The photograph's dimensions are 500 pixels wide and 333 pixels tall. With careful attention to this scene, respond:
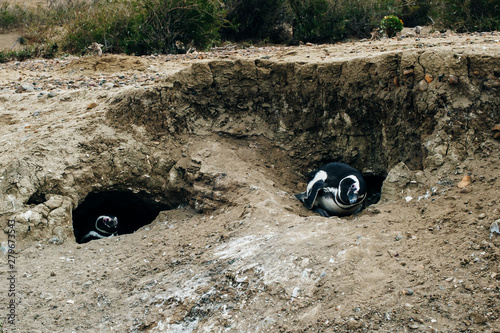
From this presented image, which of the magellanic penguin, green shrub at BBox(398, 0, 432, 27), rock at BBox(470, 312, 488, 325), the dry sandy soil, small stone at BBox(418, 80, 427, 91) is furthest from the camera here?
green shrub at BBox(398, 0, 432, 27)

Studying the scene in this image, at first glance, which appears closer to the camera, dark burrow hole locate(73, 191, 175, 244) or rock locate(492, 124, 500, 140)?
rock locate(492, 124, 500, 140)

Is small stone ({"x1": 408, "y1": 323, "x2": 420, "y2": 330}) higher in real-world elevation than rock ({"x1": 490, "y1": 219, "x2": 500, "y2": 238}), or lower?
lower

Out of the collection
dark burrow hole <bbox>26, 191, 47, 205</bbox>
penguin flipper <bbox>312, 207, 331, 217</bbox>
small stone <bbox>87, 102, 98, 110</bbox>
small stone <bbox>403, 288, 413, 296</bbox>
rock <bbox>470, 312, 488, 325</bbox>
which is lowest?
penguin flipper <bbox>312, 207, 331, 217</bbox>

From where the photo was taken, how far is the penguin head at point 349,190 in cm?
516

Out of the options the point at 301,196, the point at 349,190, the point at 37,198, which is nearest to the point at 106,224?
the point at 37,198

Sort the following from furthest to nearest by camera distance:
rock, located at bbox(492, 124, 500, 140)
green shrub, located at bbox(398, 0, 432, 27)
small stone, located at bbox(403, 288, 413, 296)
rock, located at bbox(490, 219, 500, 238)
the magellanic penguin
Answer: green shrub, located at bbox(398, 0, 432, 27) → the magellanic penguin → rock, located at bbox(492, 124, 500, 140) → rock, located at bbox(490, 219, 500, 238) → small stone, located at bbox(403, 288, 413, 296)

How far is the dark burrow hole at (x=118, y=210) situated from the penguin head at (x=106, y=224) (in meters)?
0.16

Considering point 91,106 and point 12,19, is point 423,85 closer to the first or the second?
point 91,106

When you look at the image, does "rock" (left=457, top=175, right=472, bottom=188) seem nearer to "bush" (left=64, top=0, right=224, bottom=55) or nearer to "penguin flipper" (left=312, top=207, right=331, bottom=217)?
"penguin flipper" (left=312, top=207, right=331, bottom=217)

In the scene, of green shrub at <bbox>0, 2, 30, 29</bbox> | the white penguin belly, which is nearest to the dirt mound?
the white penguin belly

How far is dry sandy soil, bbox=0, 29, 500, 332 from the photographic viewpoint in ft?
10.5

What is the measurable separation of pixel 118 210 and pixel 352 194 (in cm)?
348

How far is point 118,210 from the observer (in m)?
6.90

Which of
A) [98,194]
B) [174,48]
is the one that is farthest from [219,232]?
[174,48]
